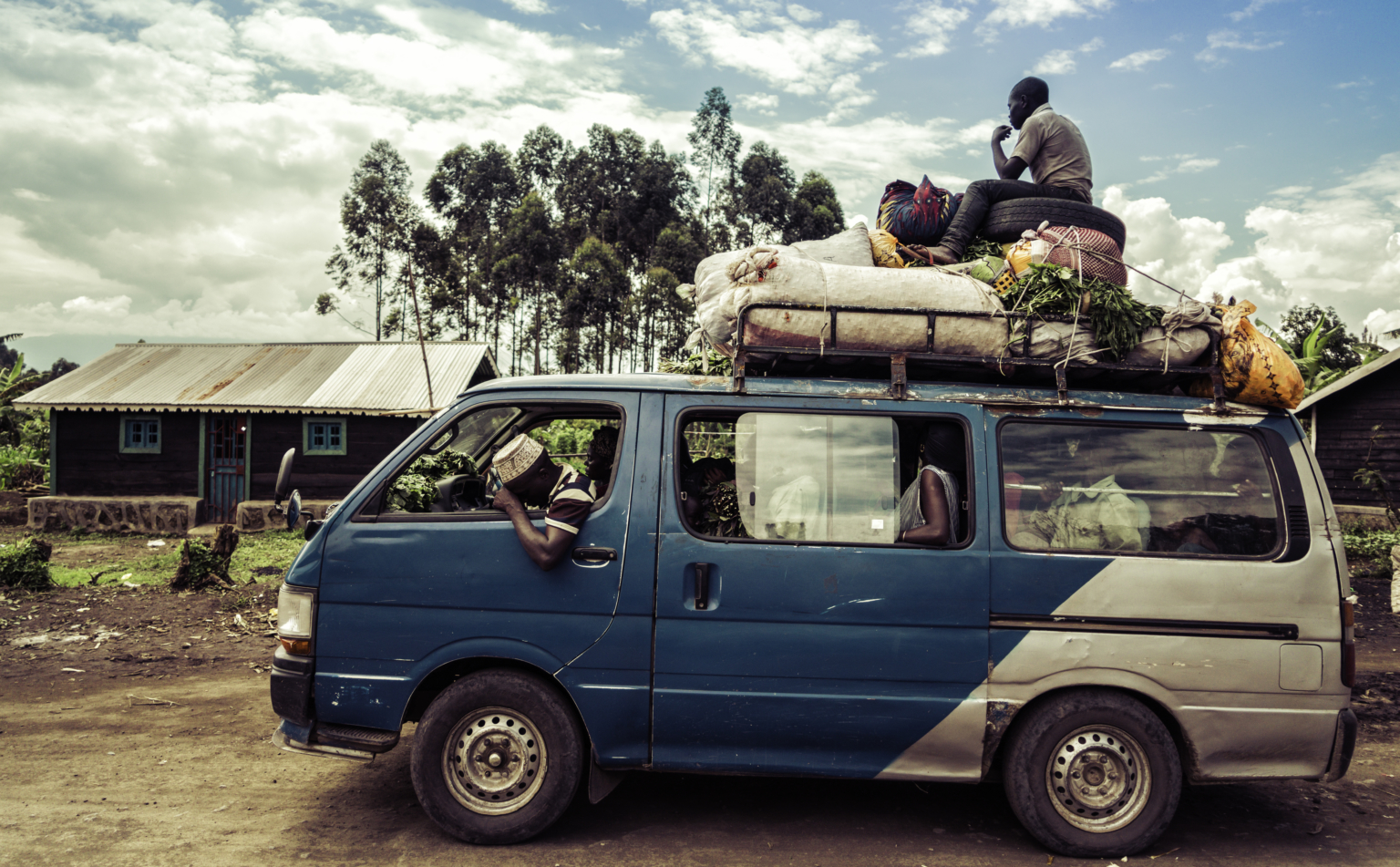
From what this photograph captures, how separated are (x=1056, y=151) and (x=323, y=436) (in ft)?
58.4

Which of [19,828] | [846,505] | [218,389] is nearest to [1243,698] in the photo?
[846,505]

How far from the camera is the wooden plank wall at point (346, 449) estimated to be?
18.7 metres

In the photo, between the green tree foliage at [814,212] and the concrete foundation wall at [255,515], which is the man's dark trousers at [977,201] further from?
the green tree foliage at [814,212]

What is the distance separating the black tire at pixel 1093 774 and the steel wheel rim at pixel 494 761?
2.11 m

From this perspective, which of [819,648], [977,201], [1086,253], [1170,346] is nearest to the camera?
[819,648]

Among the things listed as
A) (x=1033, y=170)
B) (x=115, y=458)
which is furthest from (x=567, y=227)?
(x=1033, y=170)

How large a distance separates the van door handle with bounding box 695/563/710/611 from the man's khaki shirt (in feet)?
11.3

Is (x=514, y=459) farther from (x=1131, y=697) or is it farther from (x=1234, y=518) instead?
(x=1234, y=518)

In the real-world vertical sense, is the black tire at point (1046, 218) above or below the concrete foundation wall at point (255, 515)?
above

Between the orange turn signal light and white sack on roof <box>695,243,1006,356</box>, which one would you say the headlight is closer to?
the orange turn signal light

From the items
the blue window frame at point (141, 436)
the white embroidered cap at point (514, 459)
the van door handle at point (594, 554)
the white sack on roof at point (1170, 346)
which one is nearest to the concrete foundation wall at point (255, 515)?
the blue window frame at point (141, 436)

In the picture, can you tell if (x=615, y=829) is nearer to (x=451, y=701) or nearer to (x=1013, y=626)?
(x=451, y=701)

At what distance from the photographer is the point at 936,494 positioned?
3.63m

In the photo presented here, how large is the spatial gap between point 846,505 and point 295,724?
2670 mm
